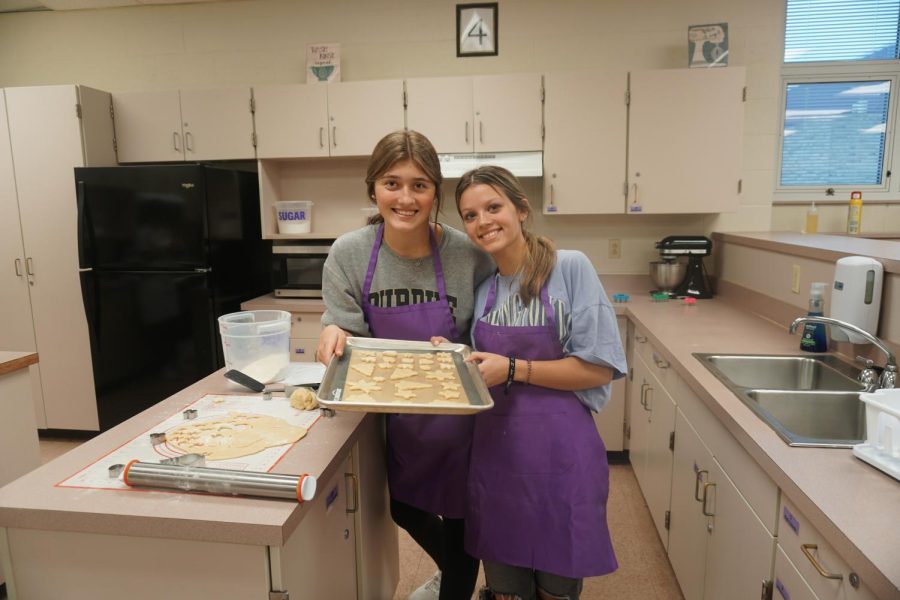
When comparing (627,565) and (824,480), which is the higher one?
(824,480)

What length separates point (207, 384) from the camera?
1747mm

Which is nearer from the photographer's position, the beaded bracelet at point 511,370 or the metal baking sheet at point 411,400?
the metal baking sheet at point 411,400

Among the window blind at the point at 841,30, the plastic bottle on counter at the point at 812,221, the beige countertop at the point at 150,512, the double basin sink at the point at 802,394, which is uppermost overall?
the window blind at the point at 841,30

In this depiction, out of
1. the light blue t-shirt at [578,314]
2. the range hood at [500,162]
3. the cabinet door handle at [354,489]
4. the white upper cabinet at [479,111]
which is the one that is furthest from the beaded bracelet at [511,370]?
the white upper cabinet at [479,111]

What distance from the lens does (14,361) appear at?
2.12 meters

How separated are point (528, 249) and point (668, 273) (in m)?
2.13

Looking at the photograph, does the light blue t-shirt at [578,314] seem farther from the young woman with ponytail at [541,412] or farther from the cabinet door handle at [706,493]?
the cabinet door handle at [706,493]

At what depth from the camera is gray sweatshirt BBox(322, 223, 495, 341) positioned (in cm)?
165

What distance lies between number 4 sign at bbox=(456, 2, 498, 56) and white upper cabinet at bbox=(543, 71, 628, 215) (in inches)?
22.8

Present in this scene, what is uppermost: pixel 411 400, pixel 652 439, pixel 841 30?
pixel 841 30

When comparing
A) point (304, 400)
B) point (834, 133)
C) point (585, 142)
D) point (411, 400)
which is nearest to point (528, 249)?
point (411, 400)

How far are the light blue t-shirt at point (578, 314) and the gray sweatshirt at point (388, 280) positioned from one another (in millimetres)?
144

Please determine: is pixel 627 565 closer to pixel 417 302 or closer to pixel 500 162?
pixel 417 302

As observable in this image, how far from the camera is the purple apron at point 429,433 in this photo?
1646 millimetres
